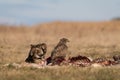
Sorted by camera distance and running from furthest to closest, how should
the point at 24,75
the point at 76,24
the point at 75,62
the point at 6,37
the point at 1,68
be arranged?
the point at 76,24 < the point at 6,37 < the point at 75,62 < the point at 1,68 < the point at 24,75

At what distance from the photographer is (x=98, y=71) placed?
1394cm

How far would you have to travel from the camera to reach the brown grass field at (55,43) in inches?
517

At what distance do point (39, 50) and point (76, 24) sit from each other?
24265mm

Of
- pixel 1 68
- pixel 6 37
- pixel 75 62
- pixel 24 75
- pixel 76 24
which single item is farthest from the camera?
pixel 76 24

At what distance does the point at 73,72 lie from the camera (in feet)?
44.9

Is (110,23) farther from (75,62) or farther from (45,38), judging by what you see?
(75,62)

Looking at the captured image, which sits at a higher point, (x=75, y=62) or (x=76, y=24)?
(x=76, y=24)

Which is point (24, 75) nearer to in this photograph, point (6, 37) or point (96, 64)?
point (96, 64)

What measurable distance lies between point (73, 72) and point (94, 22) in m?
28.1

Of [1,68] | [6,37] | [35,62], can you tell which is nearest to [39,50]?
[35,62]

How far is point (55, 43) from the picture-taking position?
26.9 meters

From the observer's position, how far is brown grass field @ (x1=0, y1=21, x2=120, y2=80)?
1314 centimetres

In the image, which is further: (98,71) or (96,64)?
(96,64)

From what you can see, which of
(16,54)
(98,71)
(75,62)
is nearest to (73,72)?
(98,71)
